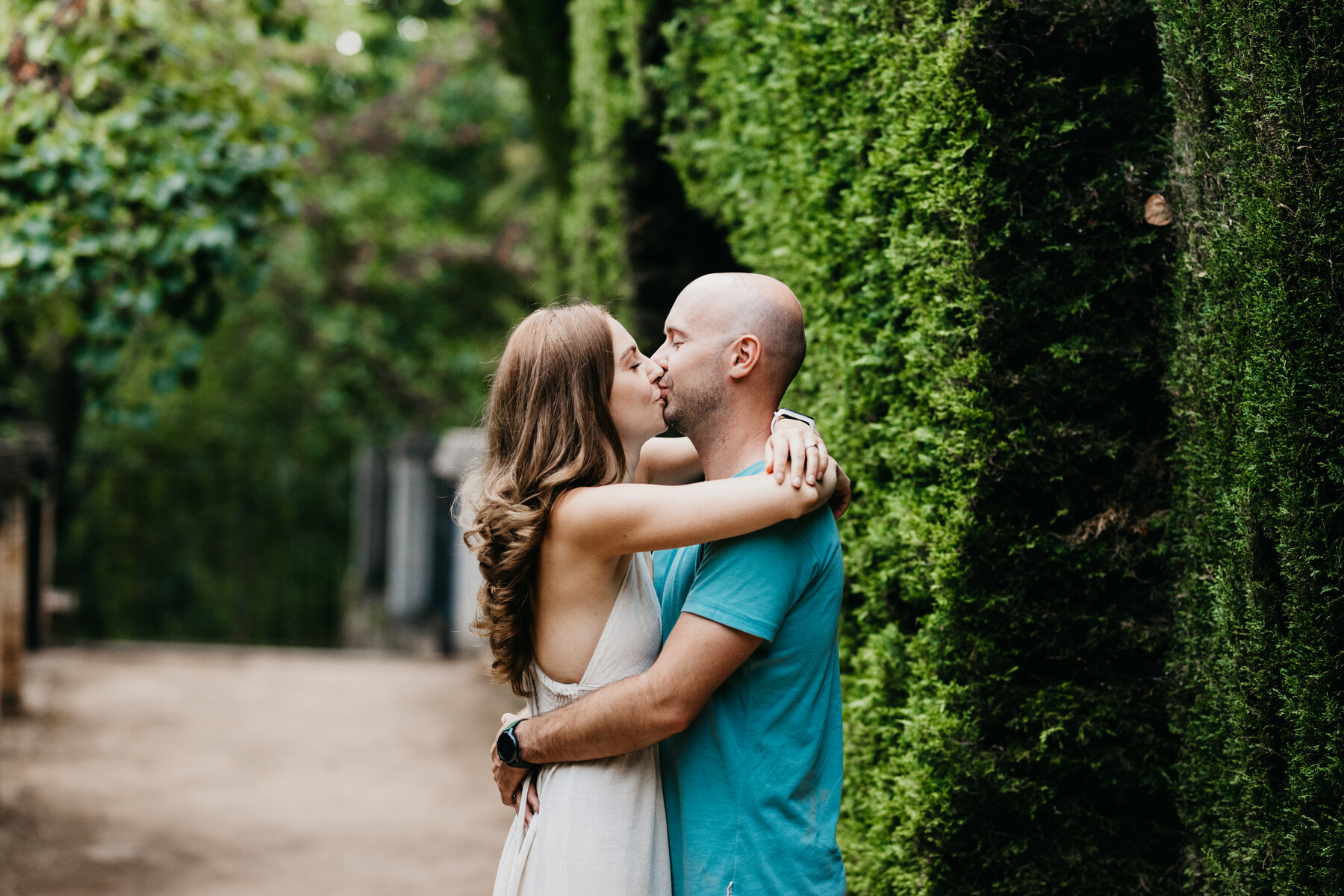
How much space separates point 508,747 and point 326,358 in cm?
1651

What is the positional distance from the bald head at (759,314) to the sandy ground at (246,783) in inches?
166

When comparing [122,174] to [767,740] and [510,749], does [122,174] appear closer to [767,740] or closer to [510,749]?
[510,749]

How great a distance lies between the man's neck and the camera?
2.25 m

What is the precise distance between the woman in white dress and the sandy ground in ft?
12.4

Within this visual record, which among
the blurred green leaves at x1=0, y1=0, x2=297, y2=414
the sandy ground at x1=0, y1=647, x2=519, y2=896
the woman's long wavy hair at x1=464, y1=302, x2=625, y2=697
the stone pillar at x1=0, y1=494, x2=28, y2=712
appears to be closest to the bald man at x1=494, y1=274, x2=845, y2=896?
the woman's long wavy hair at x1=464, y1=302, x2=625, y2=697

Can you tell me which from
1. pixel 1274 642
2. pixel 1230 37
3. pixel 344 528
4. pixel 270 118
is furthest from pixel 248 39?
pixel 344 528

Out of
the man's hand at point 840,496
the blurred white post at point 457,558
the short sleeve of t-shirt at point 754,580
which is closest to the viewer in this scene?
the short sleeve of t-shirt at point 754,580

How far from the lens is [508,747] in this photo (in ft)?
7.13

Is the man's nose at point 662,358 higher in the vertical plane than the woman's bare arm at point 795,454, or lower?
higher

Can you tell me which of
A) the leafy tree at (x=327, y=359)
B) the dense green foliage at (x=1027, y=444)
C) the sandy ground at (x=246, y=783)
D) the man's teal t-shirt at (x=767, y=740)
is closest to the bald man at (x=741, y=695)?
the man's teal t-shirt at (x=767, y=740)

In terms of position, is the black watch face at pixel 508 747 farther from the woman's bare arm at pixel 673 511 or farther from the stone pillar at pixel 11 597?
the stone pillar at pixel 11 597

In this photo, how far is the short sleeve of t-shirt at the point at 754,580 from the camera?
198 cm

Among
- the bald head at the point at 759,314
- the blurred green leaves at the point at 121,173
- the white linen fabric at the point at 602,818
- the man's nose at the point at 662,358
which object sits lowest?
the white linen fabric at the point at 602,818

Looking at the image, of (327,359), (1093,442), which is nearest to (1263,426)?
(1093,442)
